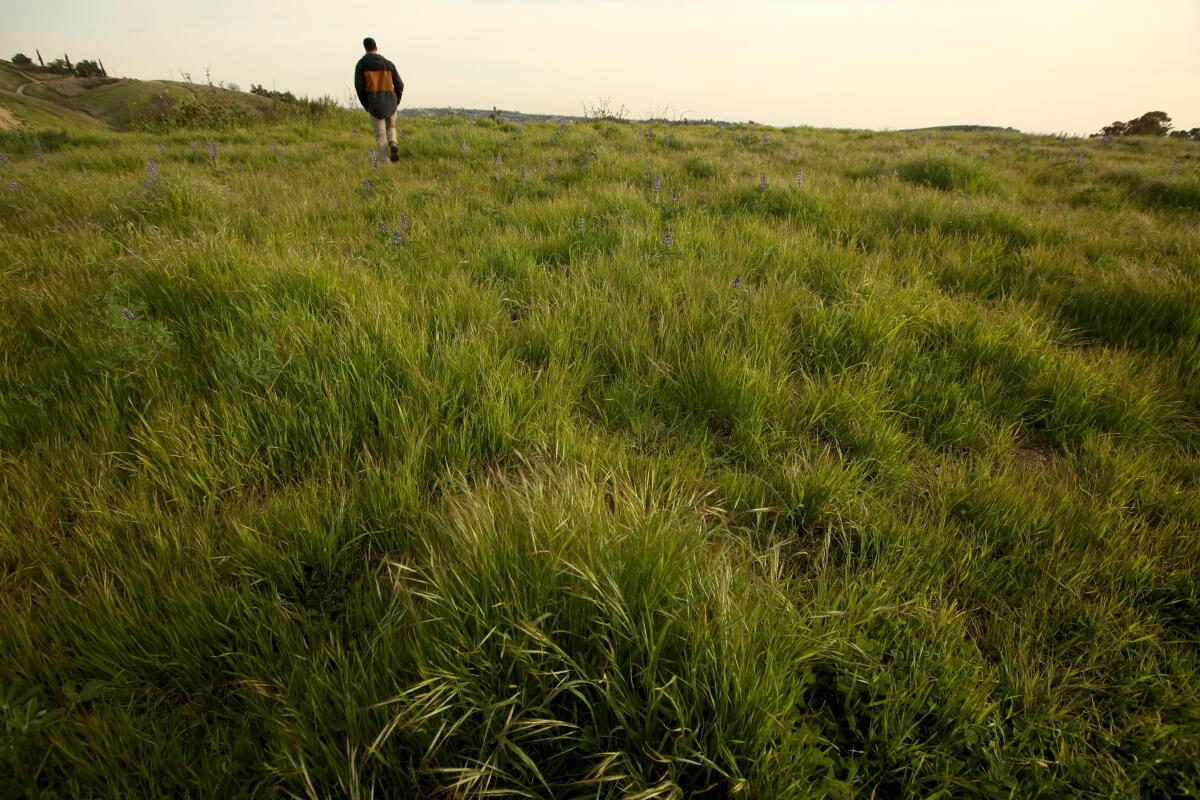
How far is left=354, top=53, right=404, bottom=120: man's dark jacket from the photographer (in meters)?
9.11

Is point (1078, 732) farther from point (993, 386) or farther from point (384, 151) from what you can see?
point (384, 151)

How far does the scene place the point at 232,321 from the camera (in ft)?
7.56

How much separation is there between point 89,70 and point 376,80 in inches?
3560

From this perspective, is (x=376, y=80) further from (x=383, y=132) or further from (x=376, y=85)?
(x=383, y=132)

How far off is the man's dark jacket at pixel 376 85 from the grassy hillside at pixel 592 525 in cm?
703

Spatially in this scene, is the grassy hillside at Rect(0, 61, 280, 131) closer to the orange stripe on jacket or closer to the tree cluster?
the orange stripe on jacket

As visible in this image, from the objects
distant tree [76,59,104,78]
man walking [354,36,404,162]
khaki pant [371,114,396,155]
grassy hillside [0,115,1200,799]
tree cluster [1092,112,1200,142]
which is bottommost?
grassy hillside [0,115,1200,799]

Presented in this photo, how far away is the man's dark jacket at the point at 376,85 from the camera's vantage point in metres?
9.11

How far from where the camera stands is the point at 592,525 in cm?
124

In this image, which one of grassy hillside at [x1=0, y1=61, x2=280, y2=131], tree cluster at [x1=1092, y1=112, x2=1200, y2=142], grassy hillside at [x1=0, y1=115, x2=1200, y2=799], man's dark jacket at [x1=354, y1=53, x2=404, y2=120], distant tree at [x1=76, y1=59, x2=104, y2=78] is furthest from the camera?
distant tree at [x1=76, y1=59, x2=104, y2=78]

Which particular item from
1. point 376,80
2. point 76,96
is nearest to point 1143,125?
point 376,80

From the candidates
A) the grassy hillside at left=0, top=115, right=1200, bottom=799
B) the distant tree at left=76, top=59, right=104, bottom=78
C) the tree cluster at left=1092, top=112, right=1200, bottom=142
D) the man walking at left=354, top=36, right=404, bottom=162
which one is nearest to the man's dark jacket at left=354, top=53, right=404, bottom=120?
the man walking at left=354, top=36, right=404, bottom=162

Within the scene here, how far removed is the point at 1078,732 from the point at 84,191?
8.08 metres

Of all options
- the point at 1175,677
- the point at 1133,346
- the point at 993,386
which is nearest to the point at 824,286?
the point at 993,386
